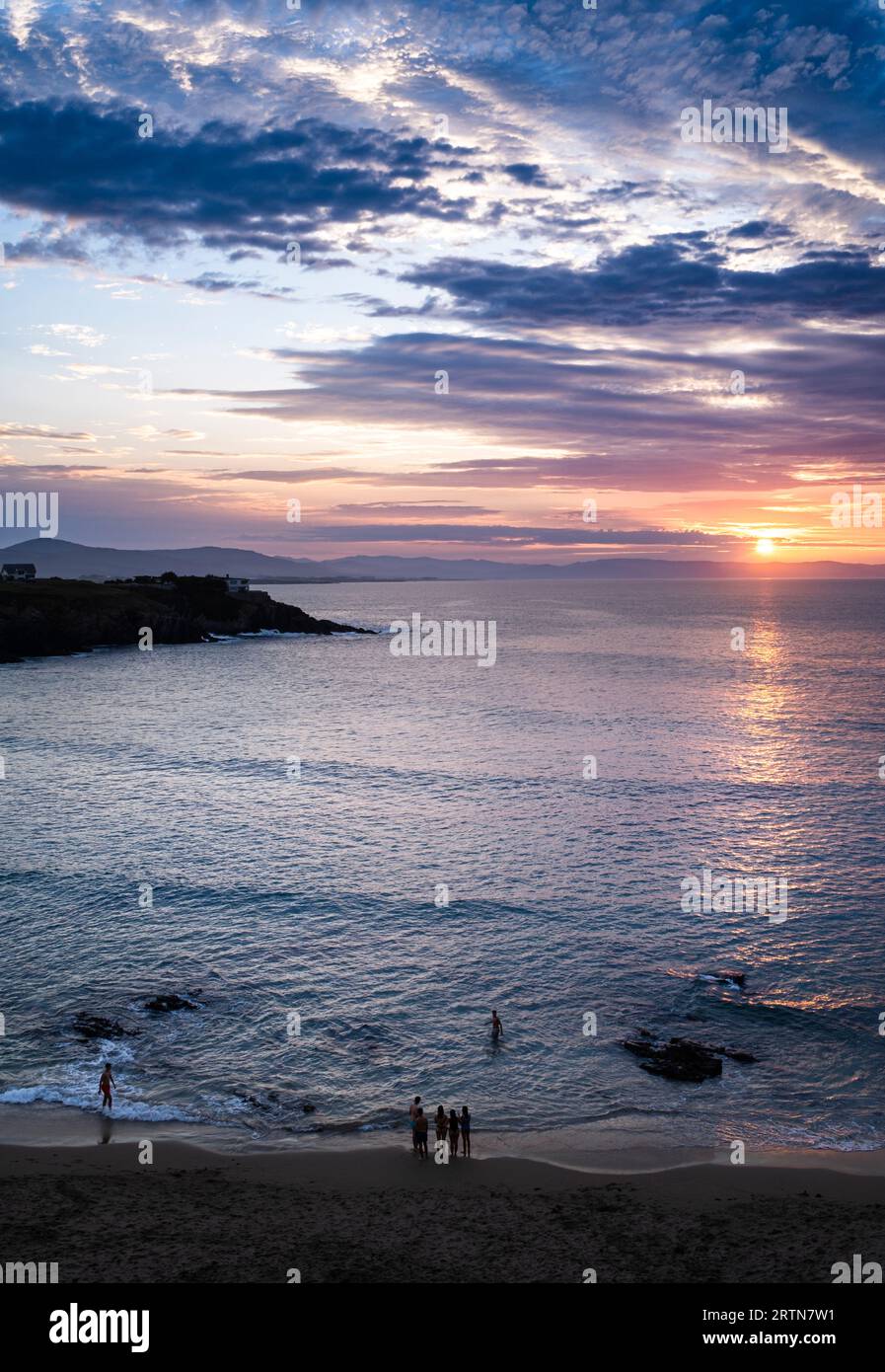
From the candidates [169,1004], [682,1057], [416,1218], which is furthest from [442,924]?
[416,1218]

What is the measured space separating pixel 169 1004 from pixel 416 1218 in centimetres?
1509

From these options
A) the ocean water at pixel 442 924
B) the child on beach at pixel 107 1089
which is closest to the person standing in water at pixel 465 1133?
the ocean water at pixel 442 924

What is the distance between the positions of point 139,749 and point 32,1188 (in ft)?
192

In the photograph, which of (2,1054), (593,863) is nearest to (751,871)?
(593,863)

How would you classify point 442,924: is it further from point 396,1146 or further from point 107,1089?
point 107,1089

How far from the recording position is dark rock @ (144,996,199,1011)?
33125 millimetres

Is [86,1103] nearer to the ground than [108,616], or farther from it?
nearer to the ground

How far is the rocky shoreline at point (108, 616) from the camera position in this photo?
147 metres

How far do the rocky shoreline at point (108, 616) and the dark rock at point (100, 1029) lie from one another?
397 ft

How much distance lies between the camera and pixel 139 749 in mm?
78375

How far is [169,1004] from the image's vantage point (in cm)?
3334

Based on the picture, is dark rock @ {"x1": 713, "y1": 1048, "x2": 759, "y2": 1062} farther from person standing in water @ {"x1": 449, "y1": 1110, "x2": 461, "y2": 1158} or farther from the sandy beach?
person standing in water @ {"x1": 449, "y1": 1110, "x2": 461, "y2": 1158}

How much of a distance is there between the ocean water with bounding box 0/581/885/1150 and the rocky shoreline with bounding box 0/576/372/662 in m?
62.7

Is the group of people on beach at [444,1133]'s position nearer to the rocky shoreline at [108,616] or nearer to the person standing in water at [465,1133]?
the person standing in water at [465,1133]
